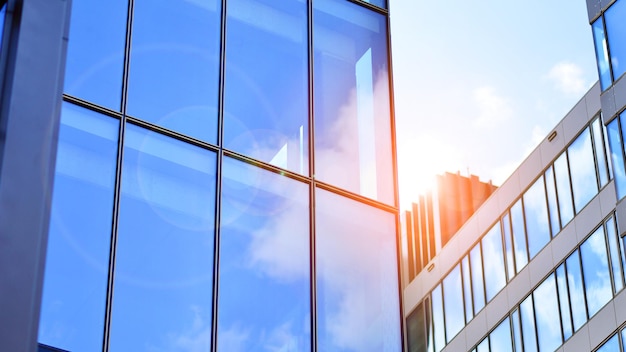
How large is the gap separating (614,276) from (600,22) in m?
8.11

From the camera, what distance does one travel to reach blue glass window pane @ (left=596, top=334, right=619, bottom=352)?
3000 centimetres

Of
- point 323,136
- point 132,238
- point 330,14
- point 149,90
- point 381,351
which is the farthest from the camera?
point 330,14

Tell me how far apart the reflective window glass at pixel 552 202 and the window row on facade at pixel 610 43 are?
7.10 metres

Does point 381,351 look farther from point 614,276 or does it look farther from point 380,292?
point 614,276

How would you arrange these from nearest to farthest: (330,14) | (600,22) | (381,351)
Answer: (381,351)
(330,14)
(600,22)

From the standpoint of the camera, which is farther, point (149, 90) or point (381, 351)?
point (381, 351)

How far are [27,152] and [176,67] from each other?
640 centimetres

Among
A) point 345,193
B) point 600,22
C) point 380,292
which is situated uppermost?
point 600,22

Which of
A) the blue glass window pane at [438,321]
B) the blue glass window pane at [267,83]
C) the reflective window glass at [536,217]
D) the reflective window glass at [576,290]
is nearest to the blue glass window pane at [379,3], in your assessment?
the blue glass window pane at [267,83]

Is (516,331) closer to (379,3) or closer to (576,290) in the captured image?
(576,290)

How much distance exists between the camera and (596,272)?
3177cm

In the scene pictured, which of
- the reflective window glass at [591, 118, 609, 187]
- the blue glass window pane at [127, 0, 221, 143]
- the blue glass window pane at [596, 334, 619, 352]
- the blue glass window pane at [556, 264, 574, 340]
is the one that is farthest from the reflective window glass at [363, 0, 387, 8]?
the blue glass window pane at [556, 264, 574, 340]

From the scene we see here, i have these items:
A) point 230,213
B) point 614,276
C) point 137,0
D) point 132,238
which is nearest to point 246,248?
point 230,213

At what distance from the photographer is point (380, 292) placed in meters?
14.4
